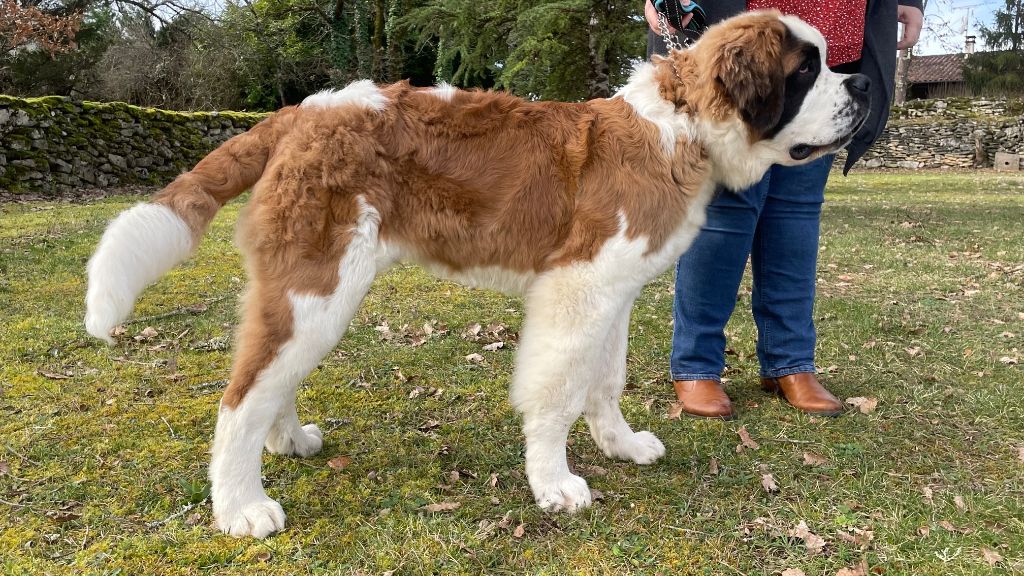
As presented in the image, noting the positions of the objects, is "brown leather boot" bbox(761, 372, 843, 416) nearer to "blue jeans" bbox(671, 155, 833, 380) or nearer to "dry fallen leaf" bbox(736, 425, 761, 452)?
"blue jeans" bbox(671, 155, 833, 380)

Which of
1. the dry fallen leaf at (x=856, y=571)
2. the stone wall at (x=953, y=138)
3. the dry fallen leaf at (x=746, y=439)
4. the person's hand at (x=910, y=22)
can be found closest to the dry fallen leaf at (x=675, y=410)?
the dry fallen leaf at (x=746, y=439)

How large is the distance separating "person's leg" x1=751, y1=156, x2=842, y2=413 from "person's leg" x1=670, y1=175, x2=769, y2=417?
0.19m

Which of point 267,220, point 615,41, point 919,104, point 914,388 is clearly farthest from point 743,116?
point 919,104

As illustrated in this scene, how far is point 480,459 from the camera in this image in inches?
132

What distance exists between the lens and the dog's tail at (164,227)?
2.42m

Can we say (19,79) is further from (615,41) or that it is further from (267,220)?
(267,220)

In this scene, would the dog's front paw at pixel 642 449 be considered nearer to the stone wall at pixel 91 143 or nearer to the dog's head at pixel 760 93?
the dog's head at pixel 760 93

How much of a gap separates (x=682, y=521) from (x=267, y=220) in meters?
1.95

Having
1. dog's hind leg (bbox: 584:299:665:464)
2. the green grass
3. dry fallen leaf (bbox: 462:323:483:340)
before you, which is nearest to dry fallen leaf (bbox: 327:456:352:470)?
the green grass

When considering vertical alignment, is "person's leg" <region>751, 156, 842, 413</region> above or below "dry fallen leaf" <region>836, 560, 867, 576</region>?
above

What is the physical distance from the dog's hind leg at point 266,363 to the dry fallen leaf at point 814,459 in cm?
216

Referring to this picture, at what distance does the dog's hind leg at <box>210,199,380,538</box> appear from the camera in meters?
2.60

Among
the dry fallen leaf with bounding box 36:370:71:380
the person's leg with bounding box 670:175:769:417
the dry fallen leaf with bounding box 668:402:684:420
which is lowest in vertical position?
the dry fallen leaf with bounding box 668:402:684:420

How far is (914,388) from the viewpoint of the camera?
4172 mm
